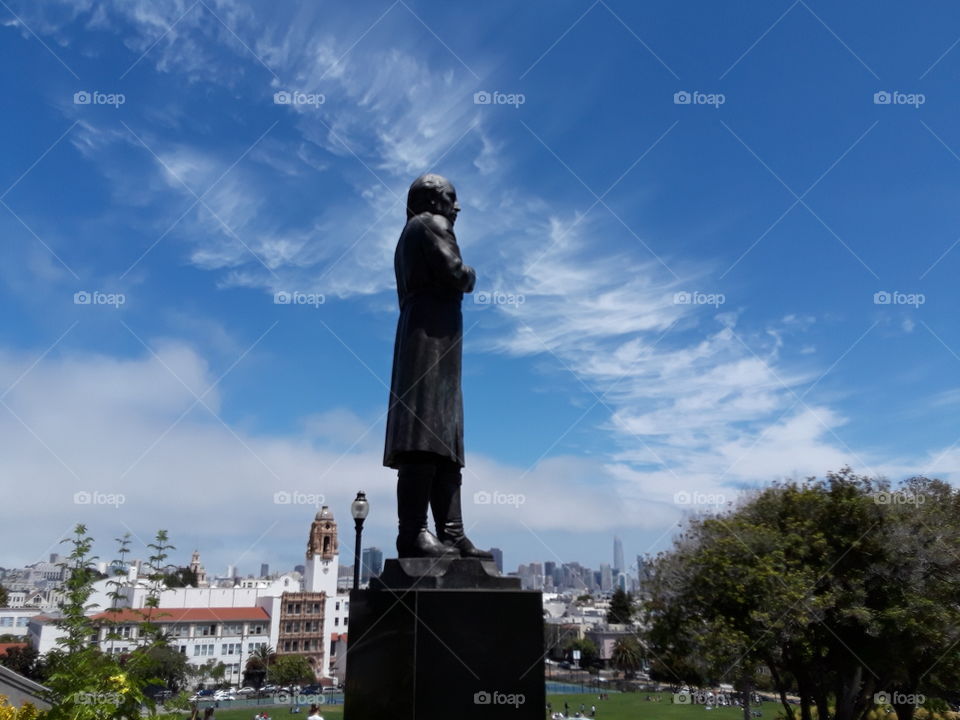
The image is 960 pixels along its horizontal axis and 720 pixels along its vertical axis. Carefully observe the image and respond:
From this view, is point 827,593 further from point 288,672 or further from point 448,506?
point 288,672

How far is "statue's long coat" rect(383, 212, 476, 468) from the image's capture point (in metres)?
5.36

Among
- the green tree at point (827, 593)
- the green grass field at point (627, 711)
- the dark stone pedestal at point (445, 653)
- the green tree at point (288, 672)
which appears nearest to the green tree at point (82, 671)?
the dark stone pedestal at point (445, 653)

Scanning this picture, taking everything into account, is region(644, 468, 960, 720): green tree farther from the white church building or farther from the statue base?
the white church building

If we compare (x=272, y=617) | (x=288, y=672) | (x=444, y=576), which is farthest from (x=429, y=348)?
(x=272, y=617)

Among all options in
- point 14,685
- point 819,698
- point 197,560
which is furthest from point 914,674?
point 197,560

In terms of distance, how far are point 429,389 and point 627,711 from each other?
56.5 meters

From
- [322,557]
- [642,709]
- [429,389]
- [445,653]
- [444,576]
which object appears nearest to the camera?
[445,653]

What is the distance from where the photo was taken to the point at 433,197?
584 cm

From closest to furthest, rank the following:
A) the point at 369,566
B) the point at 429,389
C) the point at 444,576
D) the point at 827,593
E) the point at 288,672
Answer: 1. the point at 444,576
2. the point at 429,389
3. the point at 369,566
4. the point at 827,593
5. the point at 288,672

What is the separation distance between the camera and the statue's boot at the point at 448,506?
17.6 ft

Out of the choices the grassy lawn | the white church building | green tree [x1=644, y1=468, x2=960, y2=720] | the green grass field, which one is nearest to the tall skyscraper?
green tree [x1=644, y1=468, x2=960, y2=720]

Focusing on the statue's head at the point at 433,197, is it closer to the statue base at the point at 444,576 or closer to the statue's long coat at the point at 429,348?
the statue's long coat at the point at 429,348

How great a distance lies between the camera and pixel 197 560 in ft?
380

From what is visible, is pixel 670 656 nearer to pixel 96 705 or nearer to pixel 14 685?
pixel 14 685
